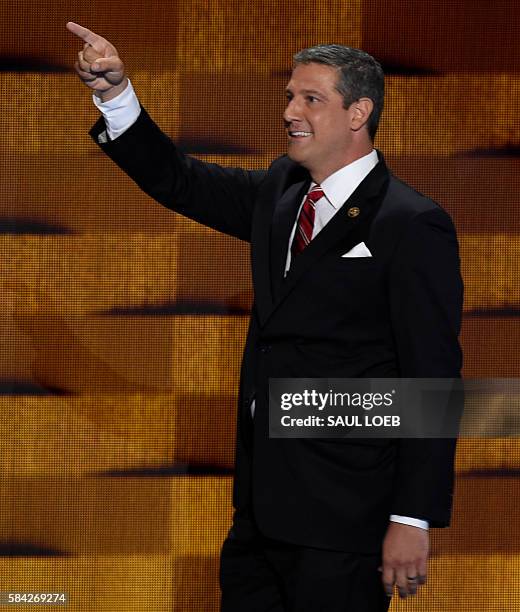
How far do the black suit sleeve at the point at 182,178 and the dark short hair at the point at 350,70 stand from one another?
237 millimetres

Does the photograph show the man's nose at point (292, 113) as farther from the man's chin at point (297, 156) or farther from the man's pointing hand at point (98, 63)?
the man's pointing hand at point (98, 63)

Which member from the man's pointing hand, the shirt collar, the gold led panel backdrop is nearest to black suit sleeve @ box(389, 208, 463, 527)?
the shirt collar

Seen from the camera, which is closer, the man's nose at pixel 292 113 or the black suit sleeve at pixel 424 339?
the black suit sleeve at pixel 424 339

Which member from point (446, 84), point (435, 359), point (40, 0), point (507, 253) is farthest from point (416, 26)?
point (435, 359)

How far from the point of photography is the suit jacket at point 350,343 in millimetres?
1521

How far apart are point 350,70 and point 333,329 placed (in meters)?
0.41

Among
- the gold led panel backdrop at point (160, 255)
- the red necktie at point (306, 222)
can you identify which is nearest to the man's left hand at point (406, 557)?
the red necktie at point (306, 222)

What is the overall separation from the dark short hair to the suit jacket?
→ 0.38ft

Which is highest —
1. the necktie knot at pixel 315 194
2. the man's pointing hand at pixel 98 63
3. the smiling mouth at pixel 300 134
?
the man's pointing hand at pixel 98 63

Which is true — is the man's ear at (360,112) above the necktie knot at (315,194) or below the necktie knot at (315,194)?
above

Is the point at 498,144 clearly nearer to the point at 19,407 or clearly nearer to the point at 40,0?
the point at 40,0

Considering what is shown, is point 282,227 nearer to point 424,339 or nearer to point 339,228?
point 339,228

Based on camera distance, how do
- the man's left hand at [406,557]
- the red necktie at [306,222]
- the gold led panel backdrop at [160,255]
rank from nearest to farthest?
1. the man's left hand at [406,557]
2. the red necktie at [306,222]
3. the gold led panel backdrop at [160,255]

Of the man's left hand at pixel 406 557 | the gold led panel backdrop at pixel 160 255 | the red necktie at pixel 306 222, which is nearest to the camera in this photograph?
the man's left hand at pixel 406 557
